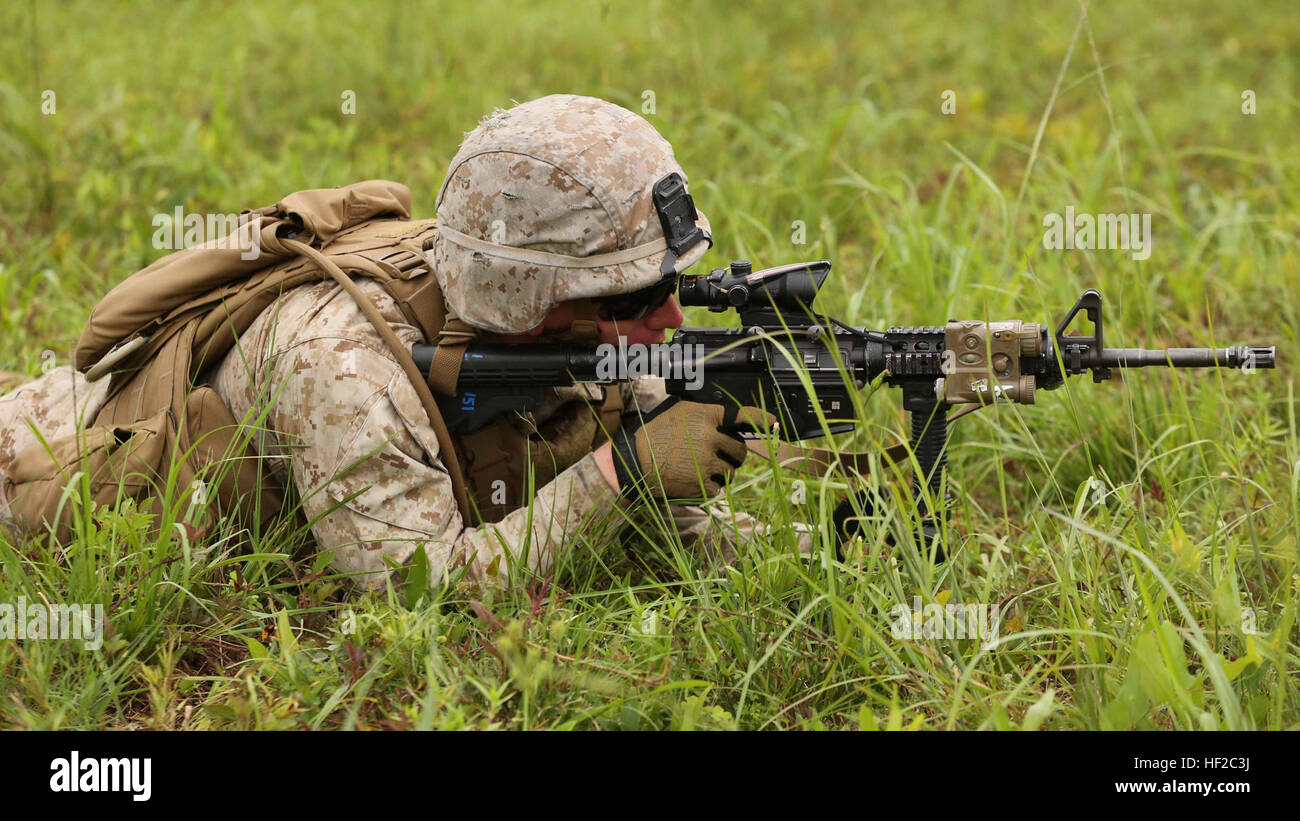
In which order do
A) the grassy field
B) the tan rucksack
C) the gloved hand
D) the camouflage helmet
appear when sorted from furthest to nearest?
the gloved hand, the tan rucksack, the camouflage helmet, the grassy field

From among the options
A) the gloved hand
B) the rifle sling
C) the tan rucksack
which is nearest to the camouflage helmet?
the tan rucksack

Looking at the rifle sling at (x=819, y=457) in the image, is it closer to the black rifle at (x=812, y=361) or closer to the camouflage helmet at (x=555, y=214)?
the black rifle at (x=812, y=361)

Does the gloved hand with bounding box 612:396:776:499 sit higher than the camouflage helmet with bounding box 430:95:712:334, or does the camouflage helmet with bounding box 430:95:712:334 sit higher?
the camouflage helmet with bounding box 430:95:712:334

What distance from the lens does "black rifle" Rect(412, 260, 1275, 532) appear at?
10.2 feet

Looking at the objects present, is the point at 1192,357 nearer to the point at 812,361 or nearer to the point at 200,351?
the point at 812,361

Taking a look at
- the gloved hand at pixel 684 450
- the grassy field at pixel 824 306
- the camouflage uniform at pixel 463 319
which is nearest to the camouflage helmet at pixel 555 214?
the camouflage uniform at pixel 463 319

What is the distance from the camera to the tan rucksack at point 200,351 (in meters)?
3.13

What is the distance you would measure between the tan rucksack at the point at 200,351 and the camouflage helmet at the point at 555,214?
245mm

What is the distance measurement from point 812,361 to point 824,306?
5.01ft

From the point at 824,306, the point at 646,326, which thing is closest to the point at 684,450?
the point at 646,326

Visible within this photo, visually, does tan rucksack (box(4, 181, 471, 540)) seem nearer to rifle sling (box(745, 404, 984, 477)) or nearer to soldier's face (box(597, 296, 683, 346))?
soldier's face (box(597, 296, 683, 346))

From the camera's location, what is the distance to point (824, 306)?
468 centimetres

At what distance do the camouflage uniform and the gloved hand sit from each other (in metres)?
0.09
